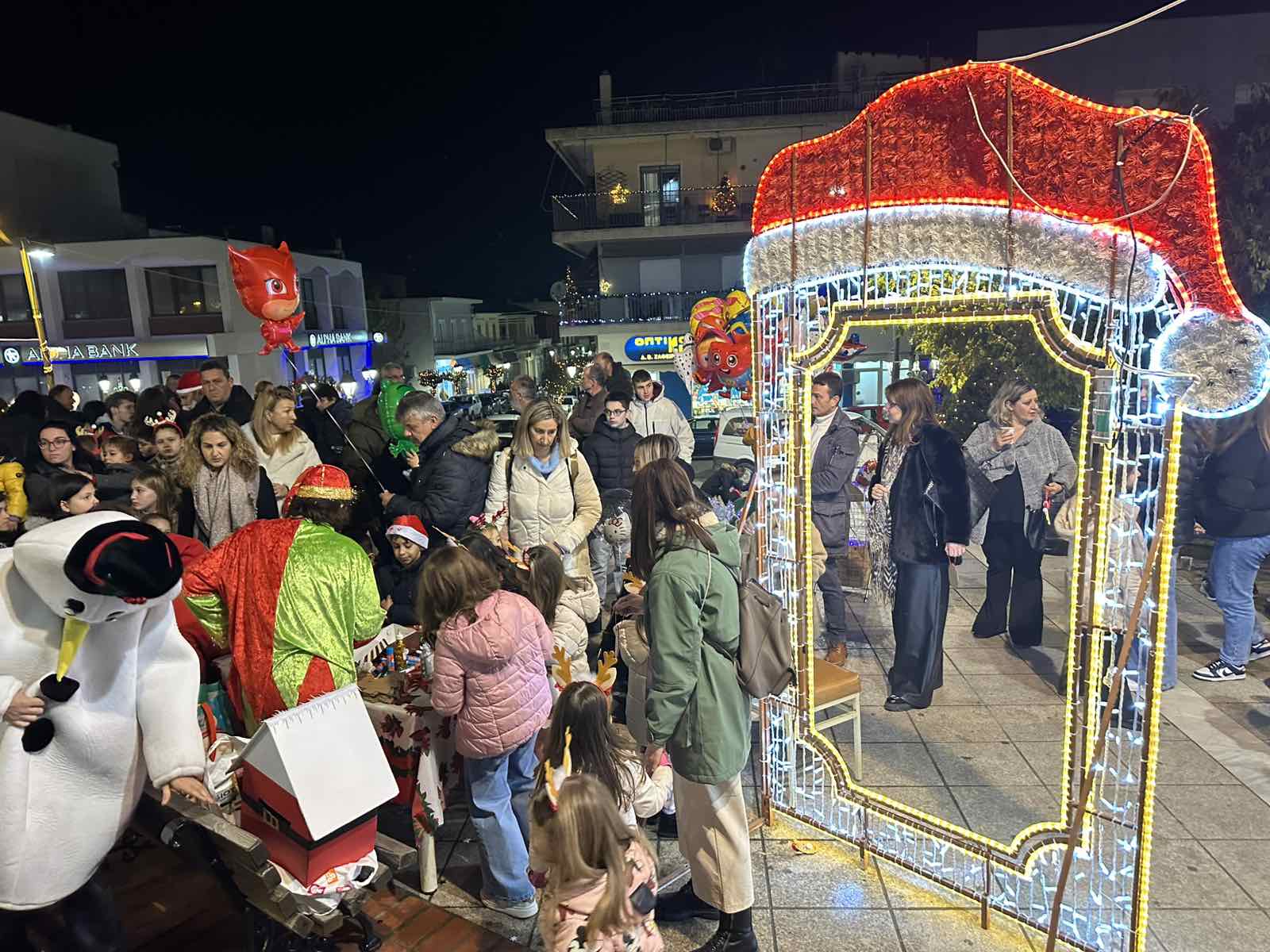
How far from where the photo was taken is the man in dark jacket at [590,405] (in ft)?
24.4

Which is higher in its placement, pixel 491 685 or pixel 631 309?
pixel 631 309

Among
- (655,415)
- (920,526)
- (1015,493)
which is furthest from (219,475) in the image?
(1015,493)

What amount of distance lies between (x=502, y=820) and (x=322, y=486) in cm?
162

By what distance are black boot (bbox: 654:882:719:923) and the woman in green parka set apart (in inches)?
7.7

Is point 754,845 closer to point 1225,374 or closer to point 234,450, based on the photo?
point 1225,374

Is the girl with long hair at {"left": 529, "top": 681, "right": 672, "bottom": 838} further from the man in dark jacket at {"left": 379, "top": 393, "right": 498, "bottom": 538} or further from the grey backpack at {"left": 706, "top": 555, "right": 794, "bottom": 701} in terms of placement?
the man in dark jacket at {"left": 379, "top": 393, "right": 498, "bottom": 538}

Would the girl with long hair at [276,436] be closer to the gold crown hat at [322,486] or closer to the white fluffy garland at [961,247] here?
the gold crown hat at [322,486]

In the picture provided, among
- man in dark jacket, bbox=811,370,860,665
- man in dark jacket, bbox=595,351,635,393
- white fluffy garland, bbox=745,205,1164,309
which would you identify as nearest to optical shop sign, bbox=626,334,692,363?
man in dark jacket, bbox=595,351,635,393

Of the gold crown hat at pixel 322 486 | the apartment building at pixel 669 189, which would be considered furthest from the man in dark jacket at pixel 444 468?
the apartment building at pixel 669 189

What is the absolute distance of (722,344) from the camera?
345 inches

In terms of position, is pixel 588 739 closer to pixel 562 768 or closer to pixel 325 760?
pixel 562 768

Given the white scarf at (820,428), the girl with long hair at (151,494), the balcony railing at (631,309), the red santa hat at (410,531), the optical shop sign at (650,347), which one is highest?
the balcony railing at (631,309)

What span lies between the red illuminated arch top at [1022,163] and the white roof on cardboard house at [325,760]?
271cm

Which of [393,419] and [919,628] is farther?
[393,419]
